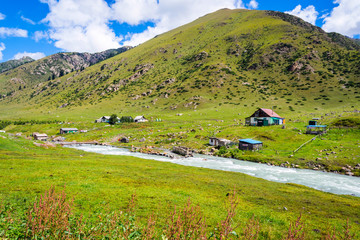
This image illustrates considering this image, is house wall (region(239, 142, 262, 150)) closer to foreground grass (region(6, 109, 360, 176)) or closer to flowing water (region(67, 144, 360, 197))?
foreground grass (region(6, 109, 360, 176))

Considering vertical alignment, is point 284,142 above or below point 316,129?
below

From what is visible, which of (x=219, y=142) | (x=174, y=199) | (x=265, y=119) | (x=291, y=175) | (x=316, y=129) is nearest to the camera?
(x=174, y=199)

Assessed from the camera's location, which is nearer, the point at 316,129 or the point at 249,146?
the point at 249,146

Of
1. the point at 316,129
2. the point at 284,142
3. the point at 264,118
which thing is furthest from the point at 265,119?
the point at 284,142

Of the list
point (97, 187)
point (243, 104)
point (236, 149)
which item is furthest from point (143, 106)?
point (97, 187)

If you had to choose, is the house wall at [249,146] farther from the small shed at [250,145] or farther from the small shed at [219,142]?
the small shed at [219,142]

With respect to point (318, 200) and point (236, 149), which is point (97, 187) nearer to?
point (318, 200)

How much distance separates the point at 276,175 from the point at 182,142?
43286 mm

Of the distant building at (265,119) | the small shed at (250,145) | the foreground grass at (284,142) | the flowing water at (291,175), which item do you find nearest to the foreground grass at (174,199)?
the flowing water at (291,175)

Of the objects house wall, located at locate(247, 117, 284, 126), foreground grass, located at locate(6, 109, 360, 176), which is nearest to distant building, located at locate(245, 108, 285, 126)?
house wall, located at locate(247, 117, 284, 126)

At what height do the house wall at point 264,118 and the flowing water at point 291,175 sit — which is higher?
the house wall at point 264,118

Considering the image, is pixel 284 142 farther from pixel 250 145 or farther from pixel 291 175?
pixel 291 175

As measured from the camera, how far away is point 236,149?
215ft

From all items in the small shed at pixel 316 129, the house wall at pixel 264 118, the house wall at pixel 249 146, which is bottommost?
the house wall at pixel 249 146
